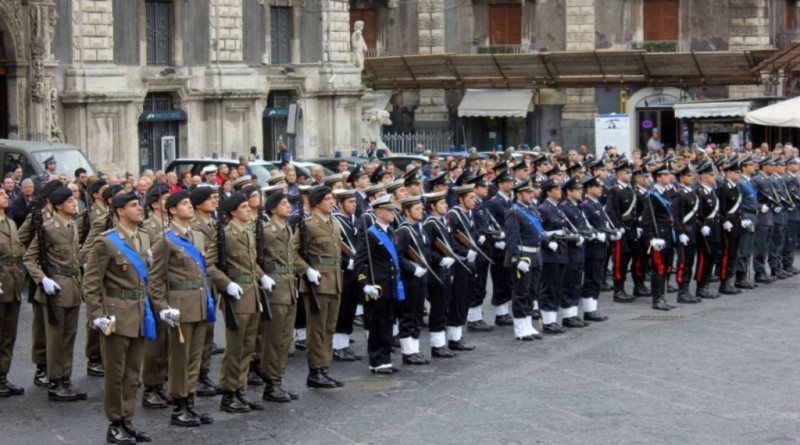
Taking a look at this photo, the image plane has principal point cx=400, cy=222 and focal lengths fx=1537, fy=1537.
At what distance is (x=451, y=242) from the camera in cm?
1666

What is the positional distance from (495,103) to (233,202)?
3334cm

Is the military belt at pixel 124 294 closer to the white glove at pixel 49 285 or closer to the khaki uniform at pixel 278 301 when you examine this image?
the white glove at pixel 49 285

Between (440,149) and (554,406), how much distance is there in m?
35.0

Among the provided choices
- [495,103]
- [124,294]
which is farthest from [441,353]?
[495,103]

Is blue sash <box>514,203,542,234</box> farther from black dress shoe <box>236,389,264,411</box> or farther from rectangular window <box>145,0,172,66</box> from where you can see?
rectangular window <box>145,0,172,66</box>

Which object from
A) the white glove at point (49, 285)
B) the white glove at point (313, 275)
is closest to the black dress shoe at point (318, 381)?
the white glove at point (313, 275)

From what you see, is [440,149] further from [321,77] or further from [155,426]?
[155,426]

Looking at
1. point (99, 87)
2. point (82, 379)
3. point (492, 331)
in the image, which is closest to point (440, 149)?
point (99, 87)

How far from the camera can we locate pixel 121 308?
12.4 meters

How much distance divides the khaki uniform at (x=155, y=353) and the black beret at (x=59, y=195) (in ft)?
2.99

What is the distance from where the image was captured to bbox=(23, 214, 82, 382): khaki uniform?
1398 cm

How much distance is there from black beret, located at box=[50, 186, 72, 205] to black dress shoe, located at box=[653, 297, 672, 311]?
28.1ft

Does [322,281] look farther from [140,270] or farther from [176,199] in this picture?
[140,270]

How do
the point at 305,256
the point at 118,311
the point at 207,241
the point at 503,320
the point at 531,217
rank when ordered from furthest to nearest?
the point at 503,320 < the point at 531,217 < the point at 305,256 < the point at 207,241 < the point at 118,311
